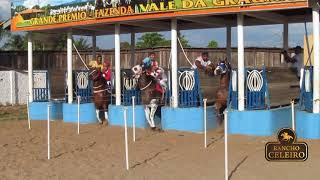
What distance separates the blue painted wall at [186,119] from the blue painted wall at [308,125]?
2.72 m

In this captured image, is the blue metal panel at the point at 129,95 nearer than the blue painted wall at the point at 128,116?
No

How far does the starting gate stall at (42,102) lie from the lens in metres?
19.3

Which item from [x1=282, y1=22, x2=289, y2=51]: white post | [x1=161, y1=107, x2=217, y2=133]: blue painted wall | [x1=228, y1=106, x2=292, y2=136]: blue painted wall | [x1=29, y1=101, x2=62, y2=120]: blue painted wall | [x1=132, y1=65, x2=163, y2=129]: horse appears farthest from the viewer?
[x1=29, y1=101, x2=62, y2=120]: blue painted wall

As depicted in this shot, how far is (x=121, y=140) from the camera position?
1391 cm

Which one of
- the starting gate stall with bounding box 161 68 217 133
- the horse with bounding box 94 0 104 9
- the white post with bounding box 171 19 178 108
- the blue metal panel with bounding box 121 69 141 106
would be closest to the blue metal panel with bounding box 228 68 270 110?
the starting gate stall with bounding box 161 68 217 133

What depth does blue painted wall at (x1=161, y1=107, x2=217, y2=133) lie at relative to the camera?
48.2ft

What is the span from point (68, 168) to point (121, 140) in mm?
3616

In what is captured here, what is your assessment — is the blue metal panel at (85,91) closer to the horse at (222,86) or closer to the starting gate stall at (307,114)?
the horse at (222,86)

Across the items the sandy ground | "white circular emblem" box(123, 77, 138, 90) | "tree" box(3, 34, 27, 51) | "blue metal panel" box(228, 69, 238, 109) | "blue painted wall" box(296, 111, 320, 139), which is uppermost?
"tree" box(3, 34, 27, 51)

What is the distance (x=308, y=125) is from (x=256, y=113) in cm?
138

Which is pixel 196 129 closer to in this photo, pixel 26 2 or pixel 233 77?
pixel 233 77

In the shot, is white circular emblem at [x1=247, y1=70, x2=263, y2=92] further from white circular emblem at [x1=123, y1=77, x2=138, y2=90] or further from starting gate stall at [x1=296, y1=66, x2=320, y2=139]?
white circular emblem at [x1=123, y1=77, x2=138, y2=90]

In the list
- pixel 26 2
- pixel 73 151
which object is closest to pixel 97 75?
pixel 26 2

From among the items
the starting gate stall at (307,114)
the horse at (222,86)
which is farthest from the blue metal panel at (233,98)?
the starting gate stall at (307,114)
